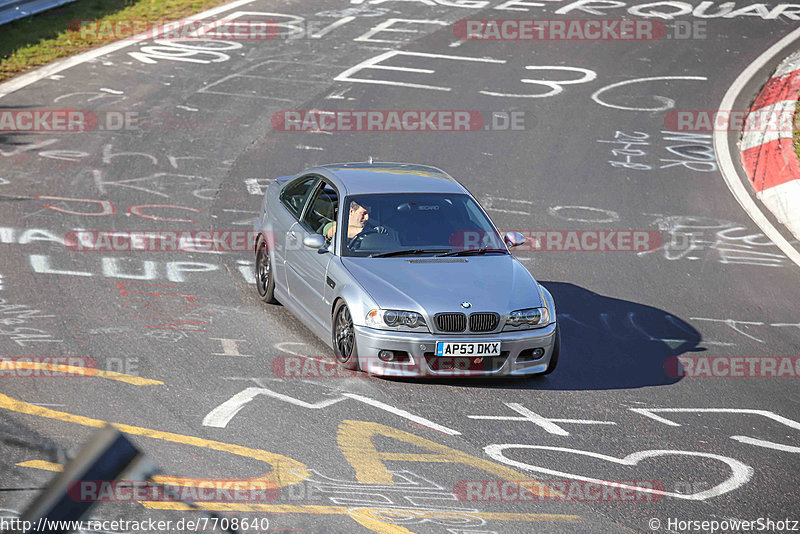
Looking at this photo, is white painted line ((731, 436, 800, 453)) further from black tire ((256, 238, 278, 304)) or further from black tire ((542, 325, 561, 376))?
black tire ((256, 238, 278, 304))

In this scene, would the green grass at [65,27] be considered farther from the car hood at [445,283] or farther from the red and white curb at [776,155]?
the red and white curb at [776,155]

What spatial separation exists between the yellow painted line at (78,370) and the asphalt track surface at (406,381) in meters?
0.10

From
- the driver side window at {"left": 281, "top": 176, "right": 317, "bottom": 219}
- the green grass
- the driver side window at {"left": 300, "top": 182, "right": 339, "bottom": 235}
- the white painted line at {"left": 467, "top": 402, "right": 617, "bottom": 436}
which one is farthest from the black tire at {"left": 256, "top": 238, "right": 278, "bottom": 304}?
the green grass

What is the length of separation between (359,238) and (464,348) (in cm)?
166

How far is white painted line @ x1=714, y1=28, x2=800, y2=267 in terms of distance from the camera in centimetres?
1235

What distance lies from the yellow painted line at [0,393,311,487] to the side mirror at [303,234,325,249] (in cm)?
259

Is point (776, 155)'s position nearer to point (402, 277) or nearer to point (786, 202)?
point (786, 202)

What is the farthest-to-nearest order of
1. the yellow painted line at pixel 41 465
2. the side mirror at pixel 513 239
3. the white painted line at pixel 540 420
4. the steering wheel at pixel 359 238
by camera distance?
the side mirror at pixel 513 239
the steering wheel at pixel 359 238
the white painted line at pixel 540 420
the yellow painted line at pixel 41 465

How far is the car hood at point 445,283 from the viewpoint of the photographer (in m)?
7.97

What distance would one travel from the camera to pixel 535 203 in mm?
13438

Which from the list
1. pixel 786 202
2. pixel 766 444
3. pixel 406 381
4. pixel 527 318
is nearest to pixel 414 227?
pixel 527 318

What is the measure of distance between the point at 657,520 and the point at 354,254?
151 inches

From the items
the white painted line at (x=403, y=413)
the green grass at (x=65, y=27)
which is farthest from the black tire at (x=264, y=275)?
the green grass at (x=65, y=27)

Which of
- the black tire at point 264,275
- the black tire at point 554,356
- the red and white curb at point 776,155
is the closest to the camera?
the black tire at point 554,356
